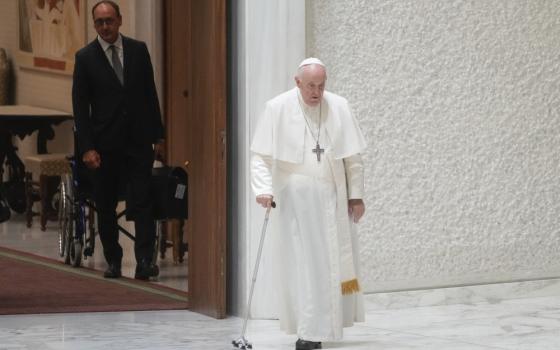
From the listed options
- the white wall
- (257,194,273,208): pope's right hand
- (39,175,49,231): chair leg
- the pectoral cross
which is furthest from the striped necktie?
(39,175,49,231): chair leg

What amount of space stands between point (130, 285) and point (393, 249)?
7.18 feet

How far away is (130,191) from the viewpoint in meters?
10.6

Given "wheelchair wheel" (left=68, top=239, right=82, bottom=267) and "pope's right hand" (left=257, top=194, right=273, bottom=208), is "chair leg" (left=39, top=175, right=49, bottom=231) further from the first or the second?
"pope's right hand" (left=257, top=194, right=273, bottom=208)

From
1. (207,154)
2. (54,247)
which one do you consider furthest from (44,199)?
(207,154)

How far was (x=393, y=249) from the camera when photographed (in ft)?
30.7

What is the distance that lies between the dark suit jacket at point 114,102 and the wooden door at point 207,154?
1407 millimetres

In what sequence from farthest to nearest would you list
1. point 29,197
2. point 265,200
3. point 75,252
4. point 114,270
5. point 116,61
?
point 29,197 < point 75,252 < point 114,270 < point 116,61 < point 265,200

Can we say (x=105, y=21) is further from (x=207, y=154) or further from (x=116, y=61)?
(x=207, y=154)

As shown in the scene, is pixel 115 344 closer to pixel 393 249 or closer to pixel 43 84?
pixel 393 249

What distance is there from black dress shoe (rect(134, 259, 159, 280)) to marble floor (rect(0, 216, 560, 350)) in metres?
1.61

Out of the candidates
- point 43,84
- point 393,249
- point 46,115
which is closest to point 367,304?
point 393,249

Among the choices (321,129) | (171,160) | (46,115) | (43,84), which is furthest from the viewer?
(43,84)

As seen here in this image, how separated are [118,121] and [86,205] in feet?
3.98

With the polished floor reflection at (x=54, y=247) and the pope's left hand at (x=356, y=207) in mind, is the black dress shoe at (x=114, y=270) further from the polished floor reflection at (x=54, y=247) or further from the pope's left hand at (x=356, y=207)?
the pope's left hand at (x=356, y=207)
